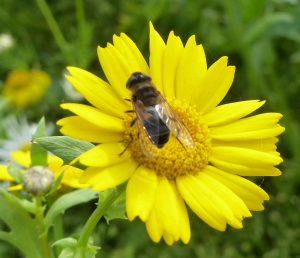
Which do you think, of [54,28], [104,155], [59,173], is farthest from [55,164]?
[54,28]

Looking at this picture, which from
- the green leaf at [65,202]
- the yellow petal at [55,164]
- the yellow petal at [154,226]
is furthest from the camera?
the yellow petal at [55,164]

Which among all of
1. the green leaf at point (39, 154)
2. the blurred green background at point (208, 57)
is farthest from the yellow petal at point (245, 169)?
the blurred green background at point (208, 57)

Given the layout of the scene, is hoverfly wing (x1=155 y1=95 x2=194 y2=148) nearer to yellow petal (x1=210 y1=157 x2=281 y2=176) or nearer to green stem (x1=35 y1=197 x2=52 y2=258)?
yellow petal (x1=210 y1=157 x2=281 y2=176)

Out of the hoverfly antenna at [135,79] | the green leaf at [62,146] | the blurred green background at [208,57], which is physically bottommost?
the blurred green background at [208,57]

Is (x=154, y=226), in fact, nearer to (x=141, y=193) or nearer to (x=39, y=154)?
(x=141, y=193)

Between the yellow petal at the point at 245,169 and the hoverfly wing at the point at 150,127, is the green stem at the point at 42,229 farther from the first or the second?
the yellow petal at the point at 245,169

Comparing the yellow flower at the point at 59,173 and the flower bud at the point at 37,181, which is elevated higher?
the flower bud at the point at 37,181

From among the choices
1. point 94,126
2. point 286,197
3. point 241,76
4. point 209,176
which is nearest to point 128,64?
point 94,126
